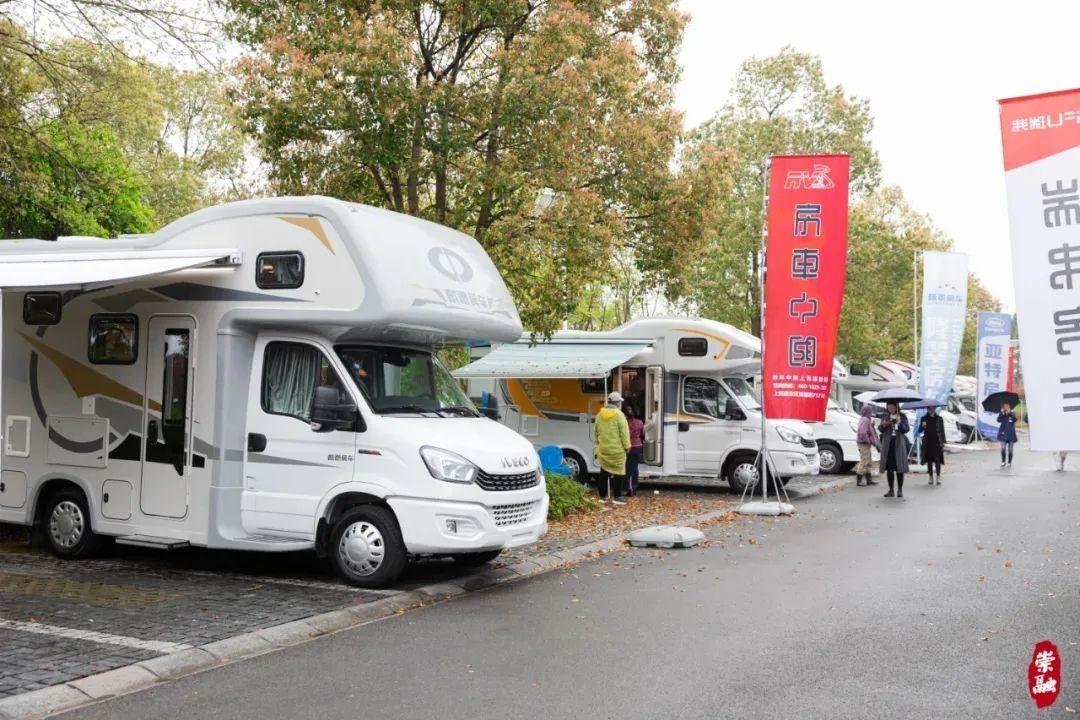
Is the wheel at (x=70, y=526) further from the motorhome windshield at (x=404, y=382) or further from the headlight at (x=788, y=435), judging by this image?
the headlight at (x=788, y=435)

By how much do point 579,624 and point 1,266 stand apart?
18.3 feet

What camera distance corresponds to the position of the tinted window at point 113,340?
9617 millimetres

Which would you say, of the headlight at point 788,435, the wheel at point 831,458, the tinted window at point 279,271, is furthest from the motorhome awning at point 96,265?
the wheel at point 831,458

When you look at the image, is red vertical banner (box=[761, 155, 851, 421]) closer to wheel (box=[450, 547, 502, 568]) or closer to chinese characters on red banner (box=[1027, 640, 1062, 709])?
wheel (box=[450, 547, 502, 568])

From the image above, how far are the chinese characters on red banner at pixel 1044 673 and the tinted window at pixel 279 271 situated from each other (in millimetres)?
6231

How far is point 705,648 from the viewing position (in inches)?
274

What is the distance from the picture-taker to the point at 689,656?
6.73 meters

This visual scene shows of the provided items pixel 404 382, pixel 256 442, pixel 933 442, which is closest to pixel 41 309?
pixel 256 442

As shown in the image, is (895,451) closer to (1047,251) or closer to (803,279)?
(803,279)

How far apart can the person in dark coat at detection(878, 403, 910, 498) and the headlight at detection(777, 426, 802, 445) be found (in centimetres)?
201

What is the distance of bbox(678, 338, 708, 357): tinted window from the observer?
18.2m

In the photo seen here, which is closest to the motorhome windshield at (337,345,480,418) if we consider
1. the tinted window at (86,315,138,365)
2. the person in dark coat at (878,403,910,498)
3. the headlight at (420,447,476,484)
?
the headlight at (420,447,476,484)

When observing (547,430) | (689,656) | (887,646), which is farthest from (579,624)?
(547,430)

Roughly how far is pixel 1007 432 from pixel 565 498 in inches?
684
